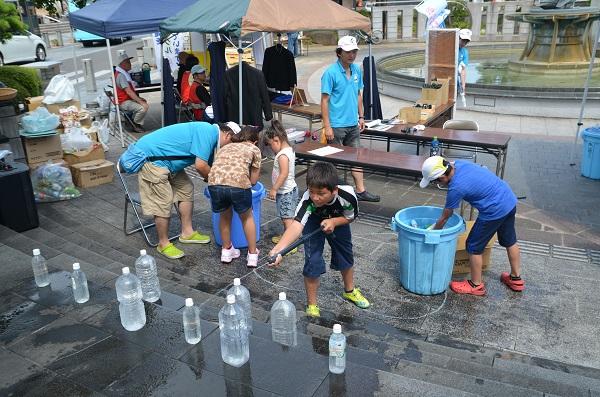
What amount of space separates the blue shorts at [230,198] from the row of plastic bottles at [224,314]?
1.01 meters

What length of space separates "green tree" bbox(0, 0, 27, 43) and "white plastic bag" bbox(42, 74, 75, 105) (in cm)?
132

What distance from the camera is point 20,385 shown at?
313 centimetres

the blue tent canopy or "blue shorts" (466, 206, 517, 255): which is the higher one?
the blue tent canopy

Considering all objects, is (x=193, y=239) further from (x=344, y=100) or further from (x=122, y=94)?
(x=122, y=94)

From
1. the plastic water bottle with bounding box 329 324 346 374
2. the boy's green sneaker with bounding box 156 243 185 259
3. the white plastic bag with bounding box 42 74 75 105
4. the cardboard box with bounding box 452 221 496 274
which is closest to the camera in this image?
the plastic water bottle with bounding box 329 324 346 374

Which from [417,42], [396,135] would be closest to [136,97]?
[396,135]

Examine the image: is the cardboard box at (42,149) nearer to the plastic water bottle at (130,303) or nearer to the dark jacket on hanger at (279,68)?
the dark jacket on hanger at (279,68)

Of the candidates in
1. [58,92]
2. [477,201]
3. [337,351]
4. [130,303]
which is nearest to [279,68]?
[58,92]

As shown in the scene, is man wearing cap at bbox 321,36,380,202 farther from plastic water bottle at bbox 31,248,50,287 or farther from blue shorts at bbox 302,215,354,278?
plastic water bottle at bbox 31,248,50,287

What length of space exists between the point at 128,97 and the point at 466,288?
912 centimetres

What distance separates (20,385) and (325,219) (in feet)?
7.73

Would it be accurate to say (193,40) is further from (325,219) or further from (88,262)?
(325,219)

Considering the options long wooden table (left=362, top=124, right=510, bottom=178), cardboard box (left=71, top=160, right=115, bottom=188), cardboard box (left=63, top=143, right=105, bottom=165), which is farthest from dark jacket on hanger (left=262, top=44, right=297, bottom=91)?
cardboard box (left=71, top=160, right=115, bottom=188)

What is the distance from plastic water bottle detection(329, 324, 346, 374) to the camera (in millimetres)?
3097
